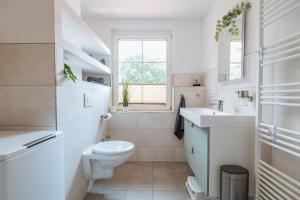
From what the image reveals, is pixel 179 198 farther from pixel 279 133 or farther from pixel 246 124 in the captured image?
pixel 279 133

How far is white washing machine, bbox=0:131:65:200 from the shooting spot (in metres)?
0.88

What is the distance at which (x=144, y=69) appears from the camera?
356cm

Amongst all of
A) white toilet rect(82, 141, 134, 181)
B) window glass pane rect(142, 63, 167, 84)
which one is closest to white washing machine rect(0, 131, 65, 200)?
white toilet rect(82, 141, 134, 181)

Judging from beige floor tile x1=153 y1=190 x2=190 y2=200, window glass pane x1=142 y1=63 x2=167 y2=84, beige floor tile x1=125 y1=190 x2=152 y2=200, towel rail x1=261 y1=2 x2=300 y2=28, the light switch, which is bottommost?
beige floor tile x1=125 y1=190 x2=152 y2=200

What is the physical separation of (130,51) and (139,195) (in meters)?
2.32

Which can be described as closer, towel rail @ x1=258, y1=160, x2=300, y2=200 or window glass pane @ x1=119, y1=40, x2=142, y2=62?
towel rail @ x1=258, y1=160, x2=300, y2=200

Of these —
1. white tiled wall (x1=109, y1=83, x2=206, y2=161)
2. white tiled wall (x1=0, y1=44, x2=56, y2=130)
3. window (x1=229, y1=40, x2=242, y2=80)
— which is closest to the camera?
white tiled wall (x1=0, y1=44, x2=56, y2=130)

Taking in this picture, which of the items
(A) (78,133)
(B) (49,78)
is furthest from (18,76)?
(A) (78,133)

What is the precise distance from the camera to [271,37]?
1599 millimetres

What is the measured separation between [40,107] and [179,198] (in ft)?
5.37

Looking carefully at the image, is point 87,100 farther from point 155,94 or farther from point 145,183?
point 155,94

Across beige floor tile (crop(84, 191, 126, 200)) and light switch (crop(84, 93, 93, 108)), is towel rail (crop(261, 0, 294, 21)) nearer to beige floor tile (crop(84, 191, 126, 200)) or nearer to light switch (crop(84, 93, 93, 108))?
light switch (crop(84, 93, 93, 108))

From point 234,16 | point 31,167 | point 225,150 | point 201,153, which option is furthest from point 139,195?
point 234,16

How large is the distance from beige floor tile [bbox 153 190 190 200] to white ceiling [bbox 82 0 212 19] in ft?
8.11
